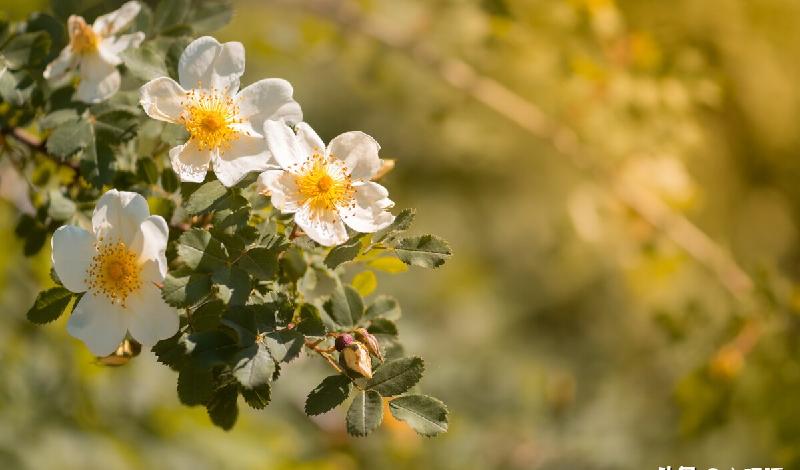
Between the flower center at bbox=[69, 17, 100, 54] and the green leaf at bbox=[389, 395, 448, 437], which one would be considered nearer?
the green leaf at bbox=[389, 395, 448, 437]

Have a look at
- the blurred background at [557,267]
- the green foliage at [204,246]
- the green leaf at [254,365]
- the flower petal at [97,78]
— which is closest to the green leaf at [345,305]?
the green foliage at [204,246]

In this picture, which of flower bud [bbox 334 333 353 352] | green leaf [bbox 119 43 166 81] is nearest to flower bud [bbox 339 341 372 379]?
flower bud [bbox 334 333 353 352]

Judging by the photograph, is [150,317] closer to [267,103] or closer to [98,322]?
[98,322]

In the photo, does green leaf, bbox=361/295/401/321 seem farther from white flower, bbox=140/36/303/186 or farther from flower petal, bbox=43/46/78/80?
flower petal, bbox=43/46/78/80

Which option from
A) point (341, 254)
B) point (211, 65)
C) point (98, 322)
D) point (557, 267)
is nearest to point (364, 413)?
point (341, 254)

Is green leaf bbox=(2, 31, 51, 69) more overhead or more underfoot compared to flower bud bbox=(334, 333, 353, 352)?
more underfoot

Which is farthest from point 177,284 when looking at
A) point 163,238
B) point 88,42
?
point 88,42

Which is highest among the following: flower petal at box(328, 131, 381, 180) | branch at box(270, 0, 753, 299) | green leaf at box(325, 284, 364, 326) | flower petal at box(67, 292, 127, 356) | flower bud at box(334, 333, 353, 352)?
branch at box(270, 0, 753, 299)
